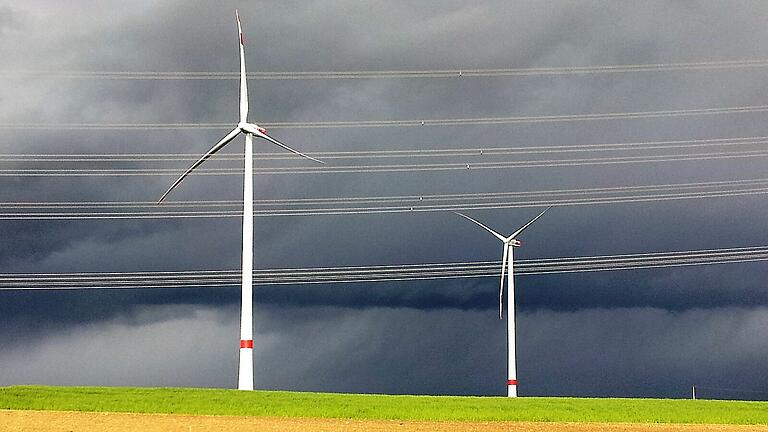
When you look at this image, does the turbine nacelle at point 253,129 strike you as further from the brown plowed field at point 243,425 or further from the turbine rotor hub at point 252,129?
the brown plowed field at point 243,425

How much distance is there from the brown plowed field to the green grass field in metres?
5.37

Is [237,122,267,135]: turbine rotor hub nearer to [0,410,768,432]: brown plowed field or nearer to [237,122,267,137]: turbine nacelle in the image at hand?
[237,122,267,137]: turbine nacelle

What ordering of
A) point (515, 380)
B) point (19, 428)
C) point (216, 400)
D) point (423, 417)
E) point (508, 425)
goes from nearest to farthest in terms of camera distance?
point (19, 428) → point (508, 425) → point (423, 417) → point (216, 400) → point (515, 380)

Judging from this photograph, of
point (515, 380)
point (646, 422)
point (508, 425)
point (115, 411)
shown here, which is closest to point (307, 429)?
point (508, 425)

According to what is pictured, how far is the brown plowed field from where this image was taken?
93.1 metres

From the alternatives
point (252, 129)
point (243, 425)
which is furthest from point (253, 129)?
point (243, 425)

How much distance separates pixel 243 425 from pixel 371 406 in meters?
21.1

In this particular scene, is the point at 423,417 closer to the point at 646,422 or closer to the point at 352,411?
the point at 352,411

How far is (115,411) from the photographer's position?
110 m

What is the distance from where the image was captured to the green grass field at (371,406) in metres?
111

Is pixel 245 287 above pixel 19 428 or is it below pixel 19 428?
above

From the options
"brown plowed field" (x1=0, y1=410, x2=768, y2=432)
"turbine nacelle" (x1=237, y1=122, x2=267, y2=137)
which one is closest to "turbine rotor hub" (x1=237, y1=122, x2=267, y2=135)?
"turbine nacelle" (x1=237, y1=122, x2=267, y2=137)

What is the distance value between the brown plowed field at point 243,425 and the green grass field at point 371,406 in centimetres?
537

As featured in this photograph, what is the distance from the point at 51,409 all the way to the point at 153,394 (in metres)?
11.9
